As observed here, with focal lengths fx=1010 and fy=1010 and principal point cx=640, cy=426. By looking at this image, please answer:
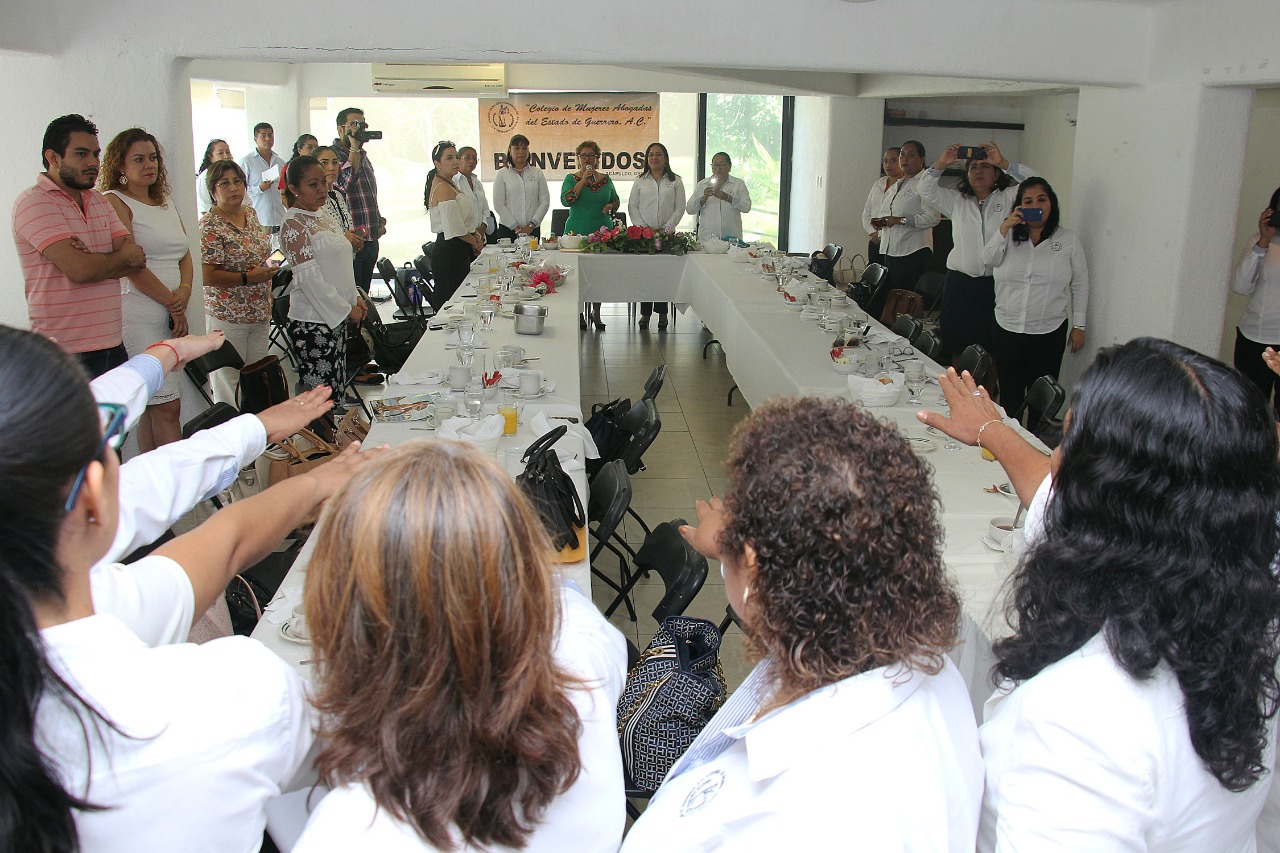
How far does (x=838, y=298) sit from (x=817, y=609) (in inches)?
212

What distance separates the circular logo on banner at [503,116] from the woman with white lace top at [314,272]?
6.68 metres

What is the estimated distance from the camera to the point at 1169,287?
5141 millimetres

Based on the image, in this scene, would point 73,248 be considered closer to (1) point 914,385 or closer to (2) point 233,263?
(2) point 233,263

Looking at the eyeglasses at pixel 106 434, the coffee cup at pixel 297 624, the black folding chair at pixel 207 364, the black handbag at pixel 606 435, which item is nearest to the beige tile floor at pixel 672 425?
the black handbag at pixel 606 435

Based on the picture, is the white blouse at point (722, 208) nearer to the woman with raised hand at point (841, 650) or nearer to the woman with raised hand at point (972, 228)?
the woman with raised hand at point (972, 228)

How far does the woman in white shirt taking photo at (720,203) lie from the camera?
9.33 meters

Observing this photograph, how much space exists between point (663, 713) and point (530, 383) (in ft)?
7.42

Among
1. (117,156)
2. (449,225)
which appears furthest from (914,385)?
(449,225)

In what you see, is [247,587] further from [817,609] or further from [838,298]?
[838,298]

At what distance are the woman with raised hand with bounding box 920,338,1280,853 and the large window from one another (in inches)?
462

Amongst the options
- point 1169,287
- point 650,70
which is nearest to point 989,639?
point 1169,287

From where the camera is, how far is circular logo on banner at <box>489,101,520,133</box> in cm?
1167

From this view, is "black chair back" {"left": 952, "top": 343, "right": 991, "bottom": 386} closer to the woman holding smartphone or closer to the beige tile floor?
the woman holding smartphone

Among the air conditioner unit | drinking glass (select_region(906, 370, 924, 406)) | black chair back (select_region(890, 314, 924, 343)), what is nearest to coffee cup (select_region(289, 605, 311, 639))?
drinking glass (select_region(906, 370, 924, 406))
